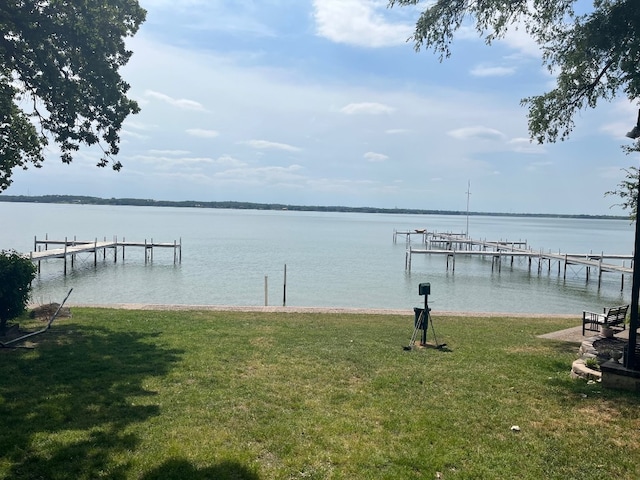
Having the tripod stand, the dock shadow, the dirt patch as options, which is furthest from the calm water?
the dock shadow

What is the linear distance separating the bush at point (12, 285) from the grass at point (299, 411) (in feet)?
3.39

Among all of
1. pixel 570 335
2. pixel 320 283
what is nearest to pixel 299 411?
pixel 570 335

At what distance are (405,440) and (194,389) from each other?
3069 millimetres

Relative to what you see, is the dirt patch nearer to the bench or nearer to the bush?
the bush

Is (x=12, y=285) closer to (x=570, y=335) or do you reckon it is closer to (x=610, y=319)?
(x=570, y=335)

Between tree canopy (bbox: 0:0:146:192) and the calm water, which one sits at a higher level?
tree canopy (bbox: 0:0:146:192)

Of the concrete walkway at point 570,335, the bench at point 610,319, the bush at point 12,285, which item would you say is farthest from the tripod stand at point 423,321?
the bush at point 12,285

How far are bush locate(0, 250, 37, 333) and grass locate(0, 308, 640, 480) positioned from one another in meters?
1.03

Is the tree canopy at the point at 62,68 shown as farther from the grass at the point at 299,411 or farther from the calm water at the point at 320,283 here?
the calm water at the point at 320,283

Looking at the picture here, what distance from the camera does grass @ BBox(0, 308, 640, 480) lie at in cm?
446

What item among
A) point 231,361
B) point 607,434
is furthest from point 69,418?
point 607,434

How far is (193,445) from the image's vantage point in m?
4.79

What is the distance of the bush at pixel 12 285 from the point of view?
29.8 ft

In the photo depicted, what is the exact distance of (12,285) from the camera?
9203 millimetres
